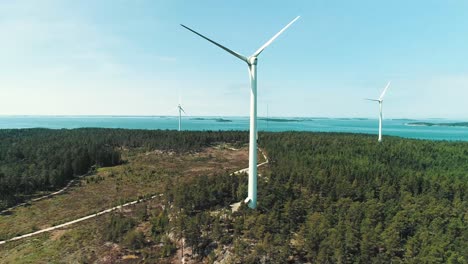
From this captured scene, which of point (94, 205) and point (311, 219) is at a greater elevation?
point (311, 219)

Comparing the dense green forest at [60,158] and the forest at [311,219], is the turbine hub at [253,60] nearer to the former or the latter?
the forest at [311,219]

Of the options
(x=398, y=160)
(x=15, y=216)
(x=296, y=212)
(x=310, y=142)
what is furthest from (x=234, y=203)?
(x=310, y=142)

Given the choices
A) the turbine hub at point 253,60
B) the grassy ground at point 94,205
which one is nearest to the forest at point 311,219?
the grassy ground at point 94,205

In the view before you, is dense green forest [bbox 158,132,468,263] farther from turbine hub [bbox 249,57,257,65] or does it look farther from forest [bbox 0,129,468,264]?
turbine hub [bbox 249,57,257,65]

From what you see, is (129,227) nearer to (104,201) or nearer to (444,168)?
(104,201)

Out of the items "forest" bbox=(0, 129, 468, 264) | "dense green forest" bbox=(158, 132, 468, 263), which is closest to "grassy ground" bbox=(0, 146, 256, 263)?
"forest" bbox=(0, 129, 468, 264)

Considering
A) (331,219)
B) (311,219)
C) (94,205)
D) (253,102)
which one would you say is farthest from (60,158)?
(331,219)

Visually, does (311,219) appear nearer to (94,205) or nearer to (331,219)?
(331,219)
